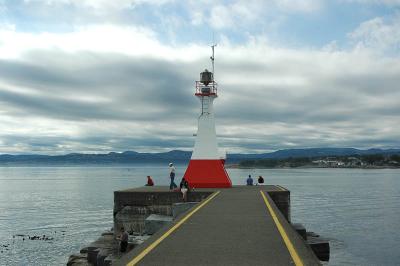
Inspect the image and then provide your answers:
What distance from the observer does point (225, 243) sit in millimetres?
10461

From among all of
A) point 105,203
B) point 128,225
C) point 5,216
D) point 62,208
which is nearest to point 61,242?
point 128,225

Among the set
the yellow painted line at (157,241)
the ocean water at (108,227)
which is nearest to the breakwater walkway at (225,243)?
the yellow painted line at (157,241)

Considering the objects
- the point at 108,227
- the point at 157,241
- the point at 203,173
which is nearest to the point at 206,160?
the point at 203,173

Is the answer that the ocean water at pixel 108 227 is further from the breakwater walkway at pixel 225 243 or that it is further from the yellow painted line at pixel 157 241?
the yellow painted line at pixel 157 241

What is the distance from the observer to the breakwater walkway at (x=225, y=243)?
8.74 meters

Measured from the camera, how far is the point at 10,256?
90.8 feet

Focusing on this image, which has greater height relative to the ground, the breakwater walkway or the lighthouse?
the lighthouse

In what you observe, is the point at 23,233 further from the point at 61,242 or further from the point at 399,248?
the point at 399,248

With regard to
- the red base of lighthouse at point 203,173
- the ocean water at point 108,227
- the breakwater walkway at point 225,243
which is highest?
the red base of lighthouse at point 203,173

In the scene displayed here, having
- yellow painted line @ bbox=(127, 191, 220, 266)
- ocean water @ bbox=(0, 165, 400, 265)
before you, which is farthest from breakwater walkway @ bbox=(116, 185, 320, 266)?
ocean water @ bbox=(0, 165, 400, 265)

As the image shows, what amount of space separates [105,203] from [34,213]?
11155 mm

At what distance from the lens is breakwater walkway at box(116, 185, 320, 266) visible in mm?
8742

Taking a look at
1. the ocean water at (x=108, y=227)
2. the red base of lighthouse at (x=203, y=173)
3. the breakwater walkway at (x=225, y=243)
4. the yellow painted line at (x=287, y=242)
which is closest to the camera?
the yellow painted line at (x=287, y=242)

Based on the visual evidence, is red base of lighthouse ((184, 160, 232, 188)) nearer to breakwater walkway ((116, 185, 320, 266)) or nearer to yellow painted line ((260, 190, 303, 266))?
yellow painted line ((260, 190, 303, 266))
